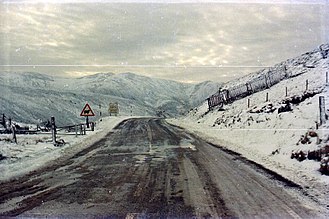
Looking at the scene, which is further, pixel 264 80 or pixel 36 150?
pixel 36 150

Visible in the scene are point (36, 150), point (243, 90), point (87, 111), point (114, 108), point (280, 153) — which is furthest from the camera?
point (36, 150)

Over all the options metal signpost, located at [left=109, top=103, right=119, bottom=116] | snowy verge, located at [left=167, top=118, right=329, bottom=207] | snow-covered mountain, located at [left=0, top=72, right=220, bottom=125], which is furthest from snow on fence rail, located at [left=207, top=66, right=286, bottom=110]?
metal signpost, located at [left=109, top=103, right=119, bottom=116]

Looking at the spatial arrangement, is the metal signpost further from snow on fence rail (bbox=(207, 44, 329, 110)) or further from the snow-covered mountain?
snow on fence rail (bbox=(207, 44, 329, 110))

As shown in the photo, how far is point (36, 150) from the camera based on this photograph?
8406mm

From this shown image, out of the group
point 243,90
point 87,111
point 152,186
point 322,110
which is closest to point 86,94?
point 87,111

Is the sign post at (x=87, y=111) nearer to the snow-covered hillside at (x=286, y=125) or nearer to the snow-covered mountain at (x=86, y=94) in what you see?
the snow-covered mountain at (x=86, y=94)

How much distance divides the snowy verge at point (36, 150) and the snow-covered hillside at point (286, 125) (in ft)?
5.66

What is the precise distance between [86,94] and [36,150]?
14.1ft

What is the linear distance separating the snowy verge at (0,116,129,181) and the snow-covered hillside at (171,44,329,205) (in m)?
1.72

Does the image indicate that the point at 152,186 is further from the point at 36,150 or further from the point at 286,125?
the point at 36,150

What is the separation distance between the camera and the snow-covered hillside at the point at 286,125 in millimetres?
4835

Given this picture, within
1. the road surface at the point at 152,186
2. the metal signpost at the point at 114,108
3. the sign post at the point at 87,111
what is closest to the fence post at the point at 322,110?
the road surface at the point at 152,186

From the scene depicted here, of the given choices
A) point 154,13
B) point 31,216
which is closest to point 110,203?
point 31,216

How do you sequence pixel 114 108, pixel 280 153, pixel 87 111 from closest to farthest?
pixel 87 111 → pixel 114 108 → pixel 280 153
